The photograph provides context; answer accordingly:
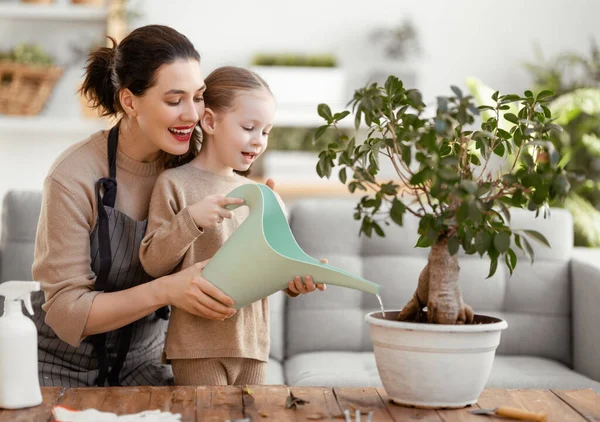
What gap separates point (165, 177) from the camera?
1.76 m

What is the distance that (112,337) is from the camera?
1.90 meters

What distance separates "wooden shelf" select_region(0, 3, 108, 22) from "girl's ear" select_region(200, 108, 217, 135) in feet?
8.72

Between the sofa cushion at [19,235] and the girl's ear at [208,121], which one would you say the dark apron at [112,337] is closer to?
the girl's ear at [208,121]

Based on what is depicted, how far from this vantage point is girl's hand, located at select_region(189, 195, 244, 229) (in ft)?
5.00

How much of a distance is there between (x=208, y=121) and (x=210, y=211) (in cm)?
35

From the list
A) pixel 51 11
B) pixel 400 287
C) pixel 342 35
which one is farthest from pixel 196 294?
pixel 342 35

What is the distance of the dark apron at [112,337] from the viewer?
179cm

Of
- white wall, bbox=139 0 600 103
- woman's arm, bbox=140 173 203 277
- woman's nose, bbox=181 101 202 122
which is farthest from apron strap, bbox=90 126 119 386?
white wall, bbox=139 0 600 103

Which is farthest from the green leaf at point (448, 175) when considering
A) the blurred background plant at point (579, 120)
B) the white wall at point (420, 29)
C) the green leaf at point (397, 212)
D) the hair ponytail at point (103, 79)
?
the white wall at point (420, 29)

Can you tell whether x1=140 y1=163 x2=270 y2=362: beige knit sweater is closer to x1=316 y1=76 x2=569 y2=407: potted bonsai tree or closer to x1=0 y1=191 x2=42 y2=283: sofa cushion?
x1=316 y1=76 x2=569 y2=407: potted bonsai tree

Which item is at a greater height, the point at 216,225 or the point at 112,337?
the point at 216,225

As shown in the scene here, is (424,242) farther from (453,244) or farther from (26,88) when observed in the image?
(26,88)

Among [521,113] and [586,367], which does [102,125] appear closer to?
[586,367]

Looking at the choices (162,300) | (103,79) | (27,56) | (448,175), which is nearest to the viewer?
(448,175)
